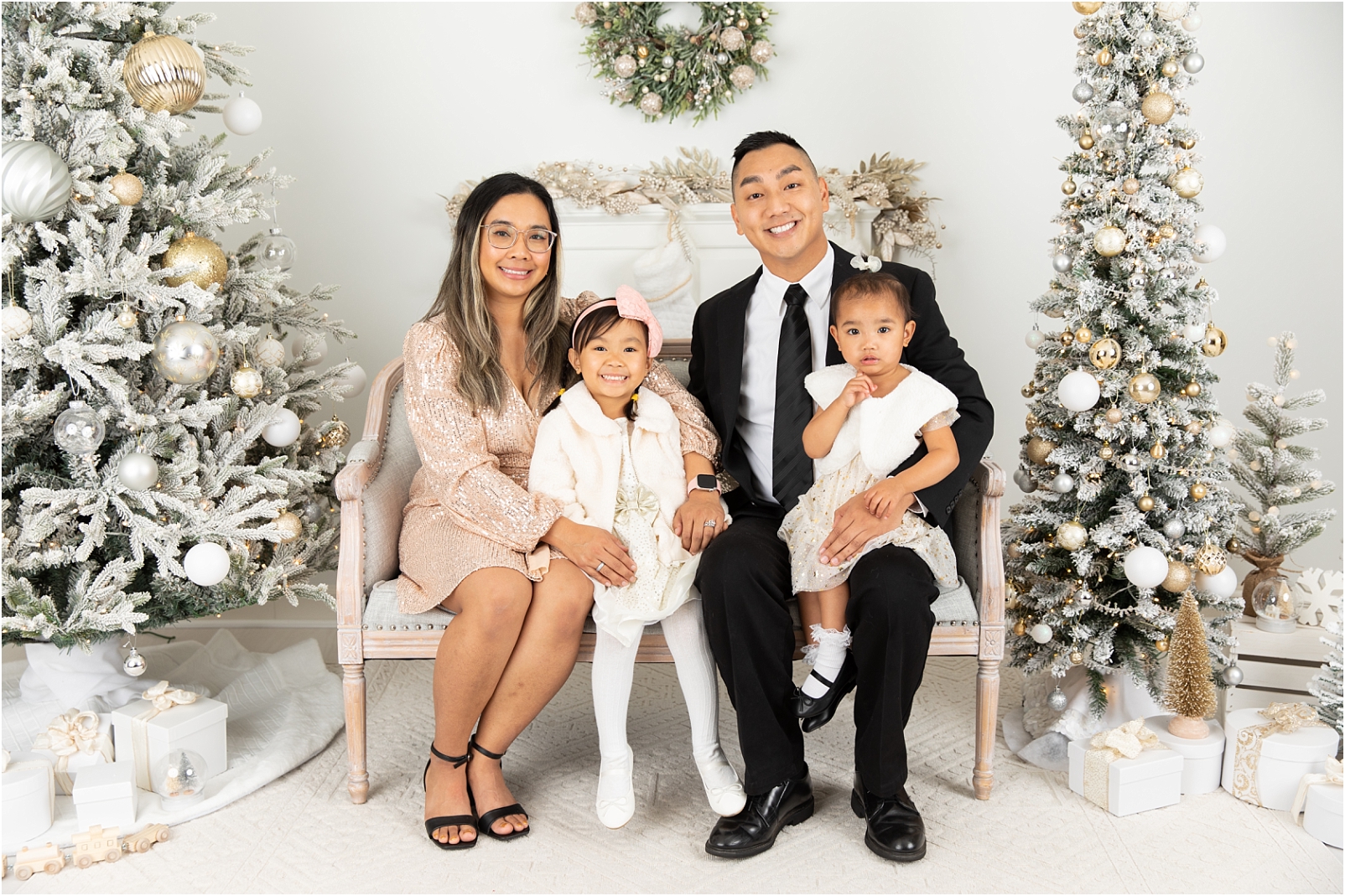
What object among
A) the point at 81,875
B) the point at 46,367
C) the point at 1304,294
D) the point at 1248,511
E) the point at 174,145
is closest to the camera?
the point at 81,875

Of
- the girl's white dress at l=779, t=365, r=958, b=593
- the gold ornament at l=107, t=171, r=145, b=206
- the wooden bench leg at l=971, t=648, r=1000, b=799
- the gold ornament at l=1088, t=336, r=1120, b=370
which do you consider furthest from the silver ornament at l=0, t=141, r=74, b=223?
the gold ornament at l=1088, t=336, r=1120, b=370

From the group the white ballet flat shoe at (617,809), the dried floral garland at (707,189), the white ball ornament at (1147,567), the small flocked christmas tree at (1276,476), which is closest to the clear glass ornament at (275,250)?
the dried floral garland at (707,189)

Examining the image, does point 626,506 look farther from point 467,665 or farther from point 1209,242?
point 1209,242

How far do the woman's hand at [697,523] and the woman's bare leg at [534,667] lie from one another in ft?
0.80

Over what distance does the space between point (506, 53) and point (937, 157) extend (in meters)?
1.59

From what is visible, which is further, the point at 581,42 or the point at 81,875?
the point at 581,42

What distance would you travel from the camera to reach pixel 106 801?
7.47 ft

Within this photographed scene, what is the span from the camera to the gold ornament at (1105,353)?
8.23 ft

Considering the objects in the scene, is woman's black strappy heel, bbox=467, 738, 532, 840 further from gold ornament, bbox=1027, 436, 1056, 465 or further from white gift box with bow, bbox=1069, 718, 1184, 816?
gold ornament, bbox=1027, 436, 1056, 465

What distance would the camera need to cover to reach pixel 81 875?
215 cm

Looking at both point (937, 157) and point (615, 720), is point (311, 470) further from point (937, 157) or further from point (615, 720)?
point (937, 157)

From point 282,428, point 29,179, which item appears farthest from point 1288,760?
point 29,179

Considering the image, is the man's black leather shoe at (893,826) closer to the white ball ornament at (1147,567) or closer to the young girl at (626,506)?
the young girl at (626,506)

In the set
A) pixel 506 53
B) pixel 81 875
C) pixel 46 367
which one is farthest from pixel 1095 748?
pixel 506 53
